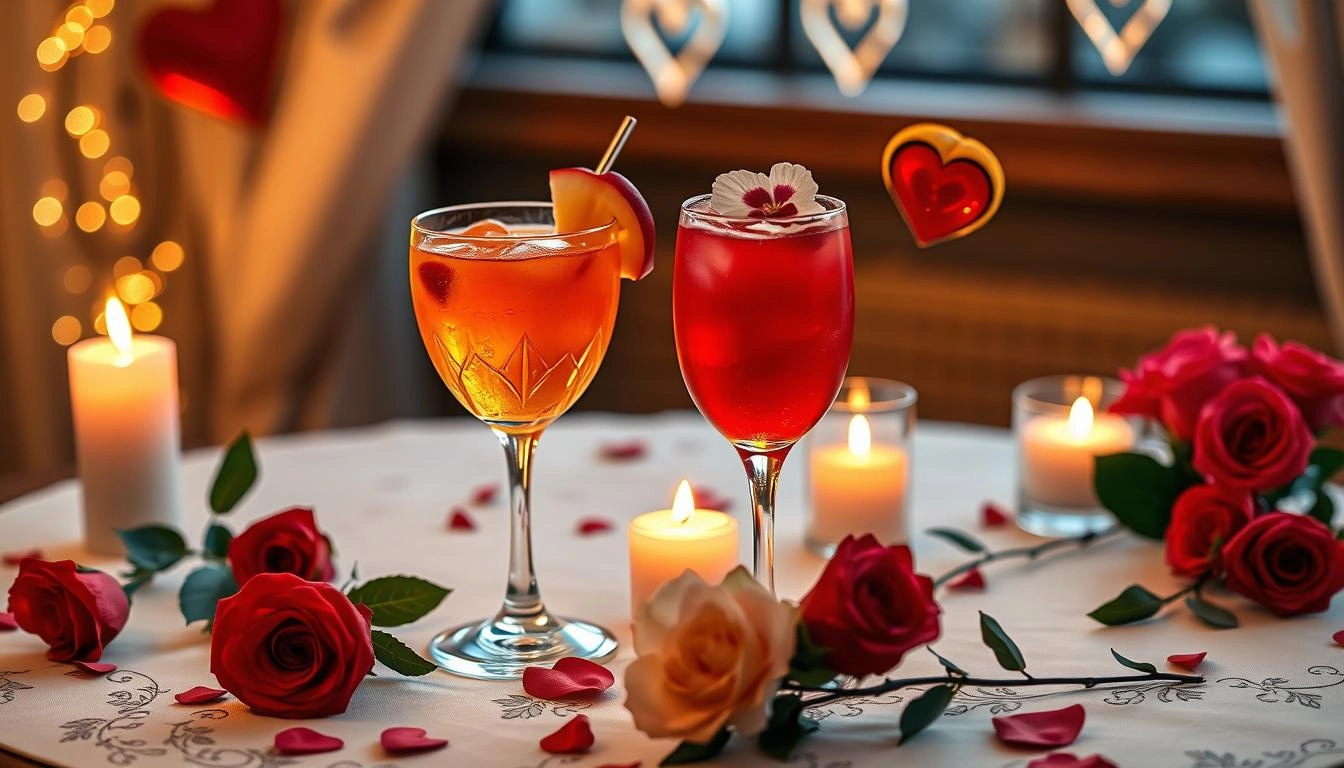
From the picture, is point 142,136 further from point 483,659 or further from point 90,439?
point 483,659

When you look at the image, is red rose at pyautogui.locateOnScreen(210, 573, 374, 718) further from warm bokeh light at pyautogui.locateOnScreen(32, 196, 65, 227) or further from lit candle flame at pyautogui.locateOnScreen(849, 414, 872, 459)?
warm bokeh light at pyautogui.locateOnScreen(32, 196, 65, 227)

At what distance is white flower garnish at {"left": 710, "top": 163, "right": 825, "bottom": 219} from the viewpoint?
931 mm

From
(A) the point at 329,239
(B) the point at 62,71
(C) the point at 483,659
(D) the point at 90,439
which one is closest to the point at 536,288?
(C) the point at 483,659

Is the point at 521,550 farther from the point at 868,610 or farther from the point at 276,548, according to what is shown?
the point at 868,610

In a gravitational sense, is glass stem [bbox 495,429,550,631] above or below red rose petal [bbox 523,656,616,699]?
above

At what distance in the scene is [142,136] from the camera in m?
2.73

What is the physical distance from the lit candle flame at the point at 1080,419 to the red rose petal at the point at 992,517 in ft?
0.29

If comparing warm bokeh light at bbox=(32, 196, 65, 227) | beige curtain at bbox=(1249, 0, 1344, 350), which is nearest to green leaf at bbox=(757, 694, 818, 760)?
beige curtain at bbox=(1249, 0, 1344, 350)

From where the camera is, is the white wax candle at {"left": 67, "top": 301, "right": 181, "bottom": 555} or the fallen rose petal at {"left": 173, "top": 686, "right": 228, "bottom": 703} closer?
the fallen rose petal at {"left": 173, "top": 686, "right": 228, "bottom": 703}

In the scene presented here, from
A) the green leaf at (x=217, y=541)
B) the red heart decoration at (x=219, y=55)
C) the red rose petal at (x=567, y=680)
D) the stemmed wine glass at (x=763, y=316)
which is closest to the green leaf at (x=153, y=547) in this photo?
the green leaf at (x=217, y=541)

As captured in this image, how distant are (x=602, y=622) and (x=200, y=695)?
29 centimetres

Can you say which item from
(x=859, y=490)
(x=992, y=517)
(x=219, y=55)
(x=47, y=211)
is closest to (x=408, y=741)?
(x=859, y=490)

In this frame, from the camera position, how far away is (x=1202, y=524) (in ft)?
3.78

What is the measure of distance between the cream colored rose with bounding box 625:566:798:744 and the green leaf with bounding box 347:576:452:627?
241 mm
